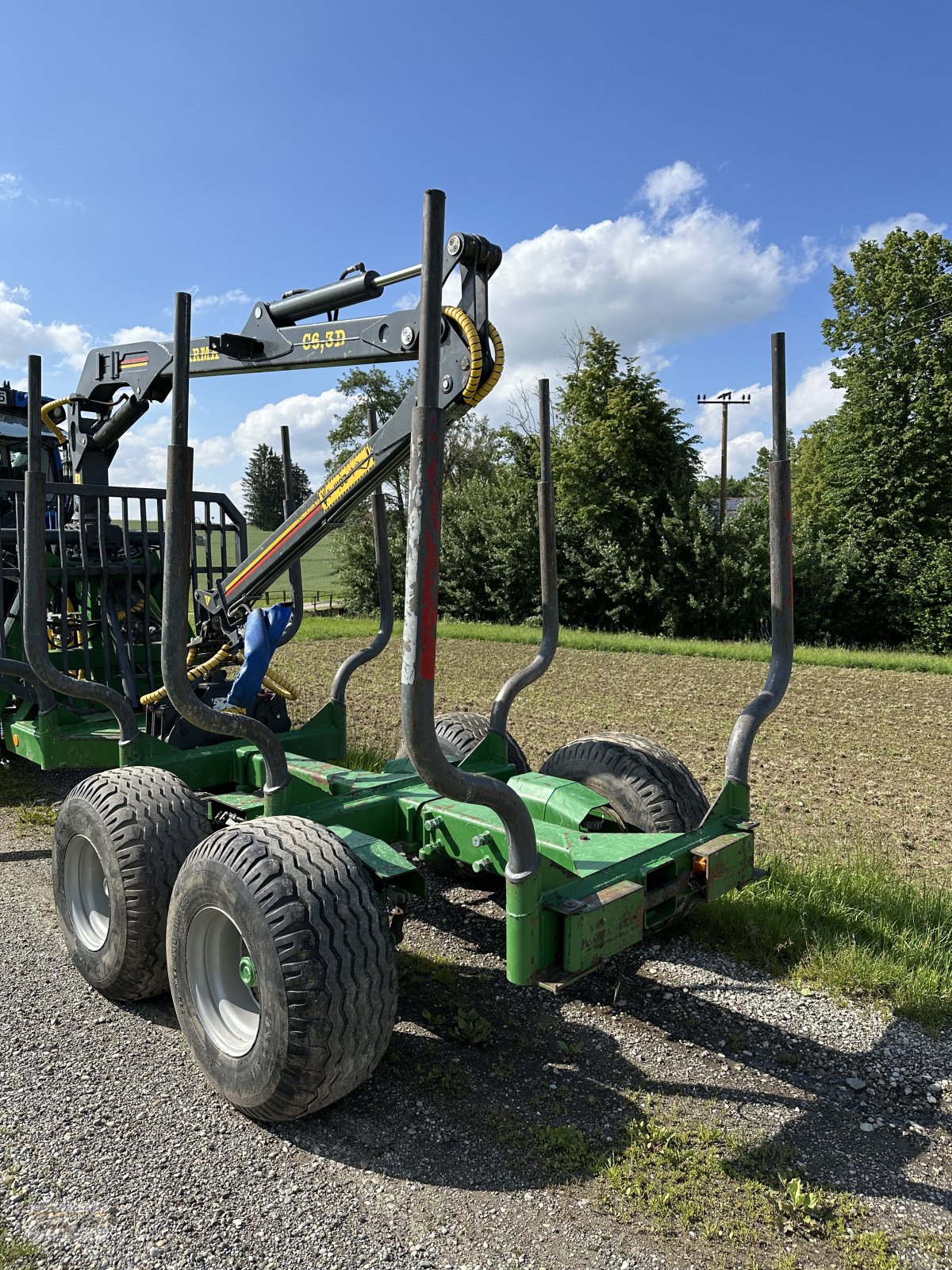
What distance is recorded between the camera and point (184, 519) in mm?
3479

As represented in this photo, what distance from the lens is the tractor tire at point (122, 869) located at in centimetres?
388

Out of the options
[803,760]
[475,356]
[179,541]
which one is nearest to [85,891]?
[179,541]

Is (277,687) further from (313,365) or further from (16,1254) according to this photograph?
(16,1254)

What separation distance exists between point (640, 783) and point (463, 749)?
1279mm

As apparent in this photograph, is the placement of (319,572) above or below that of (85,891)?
above

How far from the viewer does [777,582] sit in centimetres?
366

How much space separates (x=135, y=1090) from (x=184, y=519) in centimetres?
219

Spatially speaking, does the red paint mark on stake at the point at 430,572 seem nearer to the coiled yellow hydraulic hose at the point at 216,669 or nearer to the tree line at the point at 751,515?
the coiled yellow hydraulic hose at the point at 216,669

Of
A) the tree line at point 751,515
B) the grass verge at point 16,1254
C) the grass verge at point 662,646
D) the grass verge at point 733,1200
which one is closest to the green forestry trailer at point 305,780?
the grass verge at point 733,1200

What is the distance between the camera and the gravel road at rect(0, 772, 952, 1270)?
266 cm

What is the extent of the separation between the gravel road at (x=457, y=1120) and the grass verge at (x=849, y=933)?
19 cm

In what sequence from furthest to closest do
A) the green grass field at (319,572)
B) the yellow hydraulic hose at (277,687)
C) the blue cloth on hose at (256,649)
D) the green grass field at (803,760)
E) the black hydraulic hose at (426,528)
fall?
the green grass field at (319,572) < the yellow hydraulic hose at (277,687) < the blue cloth on hose at (256,649) < the green grass field at (803,760) < the black hydraulic hose at (426,528)

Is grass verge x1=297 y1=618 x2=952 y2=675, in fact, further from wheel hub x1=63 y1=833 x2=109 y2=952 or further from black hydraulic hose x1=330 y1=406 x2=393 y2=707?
wheel hub x1=63 y1=833 x2=109 y2=952

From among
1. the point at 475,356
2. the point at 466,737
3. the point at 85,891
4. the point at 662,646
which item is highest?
the point at 475,356
